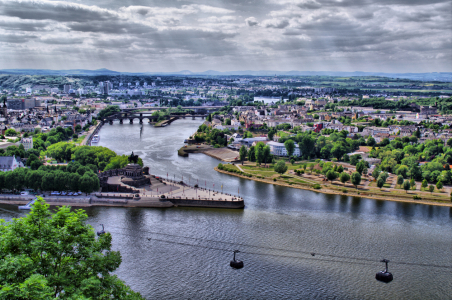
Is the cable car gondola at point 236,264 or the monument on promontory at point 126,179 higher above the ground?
the monument on promontory at point 126,179

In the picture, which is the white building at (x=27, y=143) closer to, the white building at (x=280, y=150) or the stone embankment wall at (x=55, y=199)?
the stone embankment wall at (x=55, y=199)

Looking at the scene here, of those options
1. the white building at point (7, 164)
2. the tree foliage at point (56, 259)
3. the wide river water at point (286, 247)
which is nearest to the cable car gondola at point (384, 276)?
the wide river water at point (286, 247)

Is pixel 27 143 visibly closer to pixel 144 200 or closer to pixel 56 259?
pixel 144 200

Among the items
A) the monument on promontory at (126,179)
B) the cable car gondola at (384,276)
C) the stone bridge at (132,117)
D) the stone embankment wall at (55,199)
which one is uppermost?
the stone bridge at (132,117)

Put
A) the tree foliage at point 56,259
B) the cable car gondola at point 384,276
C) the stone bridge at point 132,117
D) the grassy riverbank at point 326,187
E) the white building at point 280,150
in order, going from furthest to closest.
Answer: the stone bridge at point 132,117, the white building at point 280,150, the grassy riverbank at point 326,187, the cable car gondola at point 384,276, the tree foliage at point 56,259

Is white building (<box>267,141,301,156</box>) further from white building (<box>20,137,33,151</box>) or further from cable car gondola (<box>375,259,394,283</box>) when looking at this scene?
cable car gondola (<box>375,259,394,283</box>)

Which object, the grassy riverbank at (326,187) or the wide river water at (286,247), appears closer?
the wide river water at (286,247)

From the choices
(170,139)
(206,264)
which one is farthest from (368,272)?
(170,139)

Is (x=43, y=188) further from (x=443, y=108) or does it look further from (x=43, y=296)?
(x=443, y=108)
